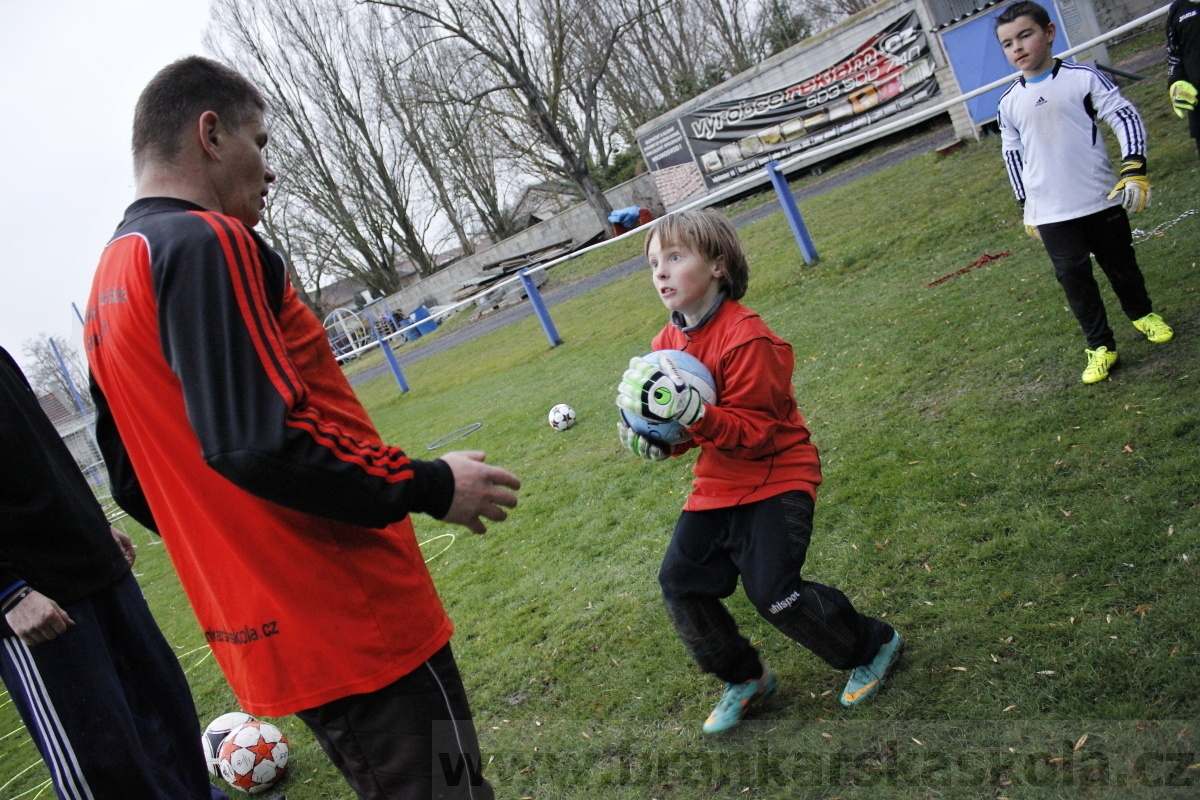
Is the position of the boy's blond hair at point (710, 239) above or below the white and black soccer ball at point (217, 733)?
above

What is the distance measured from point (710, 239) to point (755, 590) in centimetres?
125

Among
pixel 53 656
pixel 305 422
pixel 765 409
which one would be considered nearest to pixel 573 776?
pixel 765 409

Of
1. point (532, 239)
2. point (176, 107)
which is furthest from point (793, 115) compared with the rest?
point (176, 107)

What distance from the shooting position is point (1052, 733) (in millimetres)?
2477

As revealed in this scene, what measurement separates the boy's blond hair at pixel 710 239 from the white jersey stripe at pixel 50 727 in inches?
99.5

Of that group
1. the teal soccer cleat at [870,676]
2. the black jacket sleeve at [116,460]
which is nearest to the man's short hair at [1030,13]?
the teal soccer cleat at [870,676]

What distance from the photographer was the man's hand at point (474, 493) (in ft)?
5.92

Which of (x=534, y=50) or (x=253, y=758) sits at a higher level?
(x=534, y=50)

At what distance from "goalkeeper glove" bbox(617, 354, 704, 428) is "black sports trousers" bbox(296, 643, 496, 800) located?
1066 mm

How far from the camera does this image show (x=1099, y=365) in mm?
4648

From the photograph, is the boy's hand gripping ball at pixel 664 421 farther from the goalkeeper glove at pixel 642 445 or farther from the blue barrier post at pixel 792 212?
the blue barrier post at pixel 792 212

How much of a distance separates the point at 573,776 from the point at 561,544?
246 centimetres

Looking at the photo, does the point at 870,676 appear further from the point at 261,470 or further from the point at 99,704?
the point at 99,704

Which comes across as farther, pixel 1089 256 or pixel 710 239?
pixel 1089 256
